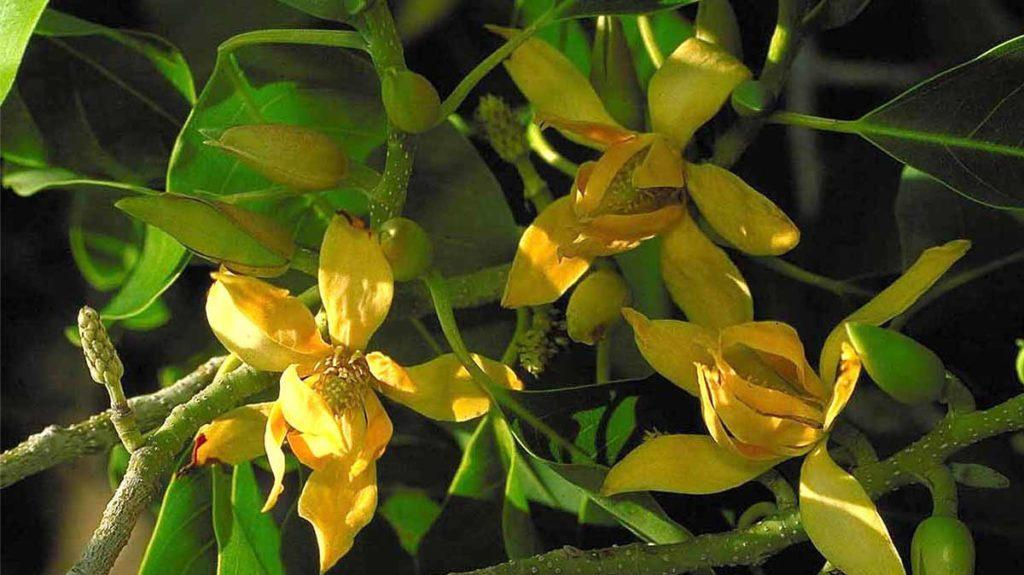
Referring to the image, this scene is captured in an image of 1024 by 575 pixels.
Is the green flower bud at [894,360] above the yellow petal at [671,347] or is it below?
above

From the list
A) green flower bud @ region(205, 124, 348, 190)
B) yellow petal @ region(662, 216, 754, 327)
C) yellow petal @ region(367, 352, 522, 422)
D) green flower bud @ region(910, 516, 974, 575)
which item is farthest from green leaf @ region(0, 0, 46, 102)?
green flower bud @ region(910, 516, 974, 575)

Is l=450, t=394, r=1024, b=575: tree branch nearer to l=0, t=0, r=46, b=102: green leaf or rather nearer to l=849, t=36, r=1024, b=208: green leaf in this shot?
l=849, t=36, r=1024, b=208: green leaf

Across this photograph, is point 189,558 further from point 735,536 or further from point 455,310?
point 735,536

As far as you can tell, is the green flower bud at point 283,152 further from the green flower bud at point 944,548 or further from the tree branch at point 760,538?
the green flower bud at point 944,548

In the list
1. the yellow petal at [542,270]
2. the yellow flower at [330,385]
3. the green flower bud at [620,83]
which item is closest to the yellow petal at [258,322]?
the yellow flower at [330,385]

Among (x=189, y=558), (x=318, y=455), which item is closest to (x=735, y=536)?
(x=318, y=455)
